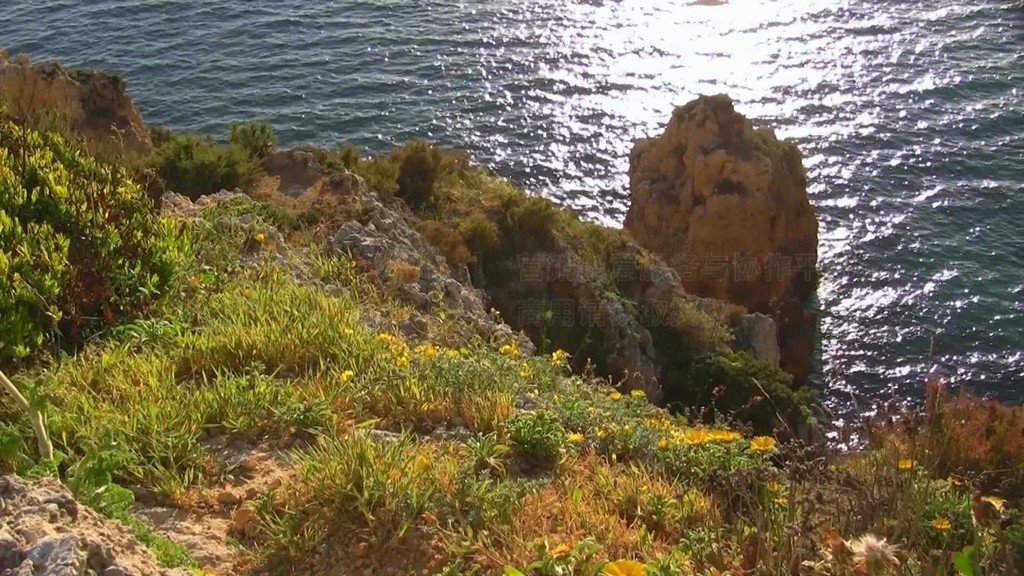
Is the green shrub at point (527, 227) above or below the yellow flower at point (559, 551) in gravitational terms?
below

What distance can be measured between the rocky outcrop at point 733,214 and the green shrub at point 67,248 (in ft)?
56.2

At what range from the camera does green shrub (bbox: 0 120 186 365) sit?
5.97 metres

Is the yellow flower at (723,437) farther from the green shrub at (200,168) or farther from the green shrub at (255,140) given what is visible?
the green shrub at (255,140)

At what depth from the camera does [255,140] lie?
16406 mm

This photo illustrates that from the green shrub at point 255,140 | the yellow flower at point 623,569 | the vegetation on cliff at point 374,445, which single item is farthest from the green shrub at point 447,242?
the yellow flower at point 623,569

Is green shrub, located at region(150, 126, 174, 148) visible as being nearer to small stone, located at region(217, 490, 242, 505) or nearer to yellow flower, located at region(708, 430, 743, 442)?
small stone, located at region(217, 490, 242, 505)

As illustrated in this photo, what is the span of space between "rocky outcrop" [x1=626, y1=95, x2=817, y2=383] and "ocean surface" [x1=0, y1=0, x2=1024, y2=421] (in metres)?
1.33

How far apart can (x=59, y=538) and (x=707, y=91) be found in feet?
95.7

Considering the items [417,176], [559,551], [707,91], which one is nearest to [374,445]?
[559,551]

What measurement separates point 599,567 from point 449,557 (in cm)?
84

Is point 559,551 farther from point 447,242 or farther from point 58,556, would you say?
point 447,242

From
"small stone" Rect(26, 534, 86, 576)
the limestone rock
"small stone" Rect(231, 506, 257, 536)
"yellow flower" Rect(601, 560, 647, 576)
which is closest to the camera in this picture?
"small stone" Rect(26, 534, 86, 576)

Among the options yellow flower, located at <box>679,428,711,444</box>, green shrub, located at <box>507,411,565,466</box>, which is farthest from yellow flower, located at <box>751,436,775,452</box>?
green shrub, located at <box>507,411,565,466</box>

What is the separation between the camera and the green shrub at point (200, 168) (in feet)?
45.7
